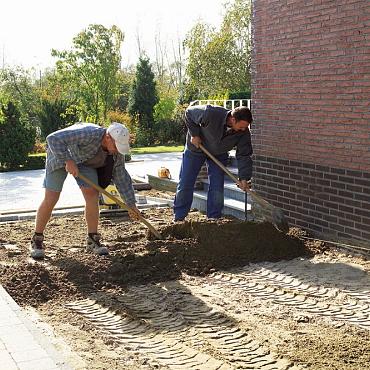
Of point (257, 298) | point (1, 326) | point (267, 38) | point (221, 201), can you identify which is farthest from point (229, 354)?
point (267, 38)

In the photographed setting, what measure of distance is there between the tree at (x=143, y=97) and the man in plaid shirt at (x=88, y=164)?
65.6ft

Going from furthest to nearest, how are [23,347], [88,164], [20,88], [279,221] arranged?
[20,88] → [279,221] → [88,164] → [23,347]

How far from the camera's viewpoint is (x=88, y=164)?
20.5ft

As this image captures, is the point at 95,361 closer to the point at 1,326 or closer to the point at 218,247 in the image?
the point at 1,326

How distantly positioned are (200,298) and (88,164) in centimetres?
209

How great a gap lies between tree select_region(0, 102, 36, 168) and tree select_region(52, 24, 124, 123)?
7.20 m

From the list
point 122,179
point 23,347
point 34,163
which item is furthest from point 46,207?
point 34,163

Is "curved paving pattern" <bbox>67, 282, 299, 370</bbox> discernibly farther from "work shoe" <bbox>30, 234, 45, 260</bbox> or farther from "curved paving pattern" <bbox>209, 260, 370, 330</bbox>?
"work shoe" <bbox>30, 234, 45, 260</bbox>

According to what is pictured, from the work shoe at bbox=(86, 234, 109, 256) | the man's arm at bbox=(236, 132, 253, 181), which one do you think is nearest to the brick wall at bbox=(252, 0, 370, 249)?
the man's arm at bbox=(236, 132, 253, 181)

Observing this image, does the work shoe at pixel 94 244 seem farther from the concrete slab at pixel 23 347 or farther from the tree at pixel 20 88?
the tree at pixel 20 88

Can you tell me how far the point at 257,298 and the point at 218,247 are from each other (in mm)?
1289

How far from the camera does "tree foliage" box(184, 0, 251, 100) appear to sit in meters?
27.1

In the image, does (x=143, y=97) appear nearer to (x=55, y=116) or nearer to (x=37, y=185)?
(x=55, y=116)

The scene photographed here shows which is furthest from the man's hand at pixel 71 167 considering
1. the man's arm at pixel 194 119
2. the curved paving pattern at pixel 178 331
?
the man's arm at pixel 194 119
